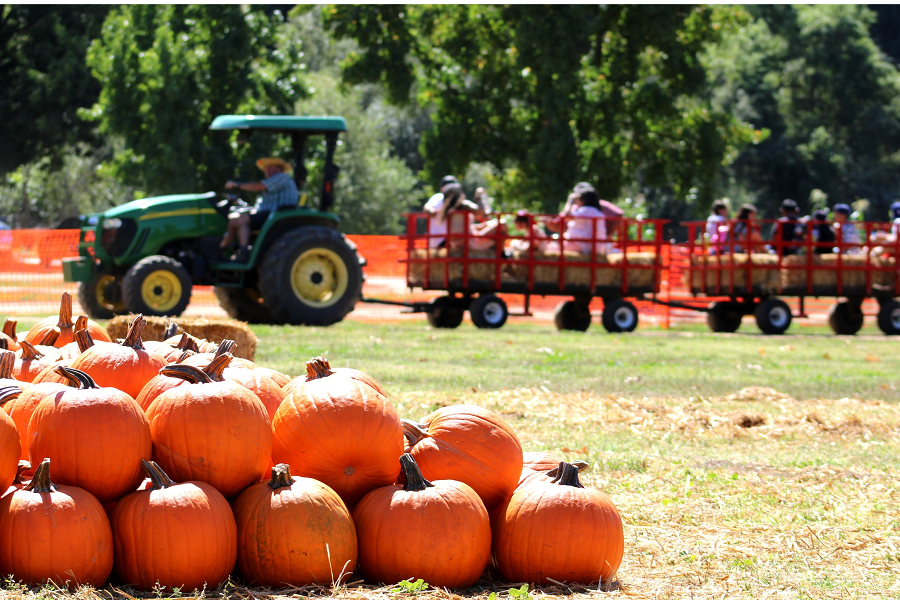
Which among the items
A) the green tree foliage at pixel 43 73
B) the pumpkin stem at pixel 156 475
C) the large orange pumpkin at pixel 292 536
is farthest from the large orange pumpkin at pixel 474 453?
the green tree foliage at pixel 43 73

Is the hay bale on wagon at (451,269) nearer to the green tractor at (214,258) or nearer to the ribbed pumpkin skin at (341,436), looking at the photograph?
the green tractor at (214,258)

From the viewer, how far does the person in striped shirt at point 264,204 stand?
14234 mm

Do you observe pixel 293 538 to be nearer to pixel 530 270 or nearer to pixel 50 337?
pixel 50 337

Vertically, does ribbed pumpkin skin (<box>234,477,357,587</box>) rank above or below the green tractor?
below

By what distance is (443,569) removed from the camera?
3.29 m

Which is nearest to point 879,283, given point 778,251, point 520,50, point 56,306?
point 778,251

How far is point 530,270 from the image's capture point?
55.6ft

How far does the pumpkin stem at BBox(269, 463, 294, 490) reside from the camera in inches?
129

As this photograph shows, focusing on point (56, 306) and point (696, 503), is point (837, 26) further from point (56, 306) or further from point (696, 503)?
point (696, 503)

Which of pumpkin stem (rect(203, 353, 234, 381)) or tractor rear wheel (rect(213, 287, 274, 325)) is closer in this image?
pumpkin stem (rect(203, 353, 234, 381))

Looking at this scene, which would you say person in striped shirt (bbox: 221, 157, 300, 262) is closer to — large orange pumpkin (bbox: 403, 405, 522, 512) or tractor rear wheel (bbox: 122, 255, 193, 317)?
tractor rear wheel (bbox: 122, 255, 193, 317)

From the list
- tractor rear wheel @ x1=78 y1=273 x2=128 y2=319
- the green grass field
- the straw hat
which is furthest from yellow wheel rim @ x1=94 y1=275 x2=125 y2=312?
the green grass field

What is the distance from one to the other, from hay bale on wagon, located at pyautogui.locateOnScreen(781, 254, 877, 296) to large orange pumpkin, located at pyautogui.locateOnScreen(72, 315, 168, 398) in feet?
55.5

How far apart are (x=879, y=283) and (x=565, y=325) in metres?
6.57
